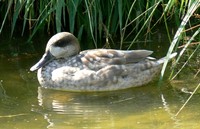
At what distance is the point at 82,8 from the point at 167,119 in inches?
97.3

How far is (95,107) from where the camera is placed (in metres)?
5.23

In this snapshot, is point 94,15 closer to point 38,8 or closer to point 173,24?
point 38,8

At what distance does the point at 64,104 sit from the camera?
5328mm

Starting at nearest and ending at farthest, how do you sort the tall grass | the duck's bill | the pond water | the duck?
1. the pond water
2. the duck
3. the duck's bill
4. the tall grass

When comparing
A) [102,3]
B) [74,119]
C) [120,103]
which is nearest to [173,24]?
[102,3]

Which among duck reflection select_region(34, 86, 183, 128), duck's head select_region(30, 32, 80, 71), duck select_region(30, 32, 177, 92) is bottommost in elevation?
duck reflection select_region(34, 86, 183, 128)

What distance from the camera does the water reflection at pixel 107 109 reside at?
4.79 m

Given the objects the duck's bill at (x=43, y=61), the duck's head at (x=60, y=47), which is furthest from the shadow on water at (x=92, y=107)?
the duck's head at (x=60, y=47)

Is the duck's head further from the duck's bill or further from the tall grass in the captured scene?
the tall grass

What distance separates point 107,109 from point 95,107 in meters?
0.12

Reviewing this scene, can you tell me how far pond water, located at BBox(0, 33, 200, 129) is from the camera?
4777 mm

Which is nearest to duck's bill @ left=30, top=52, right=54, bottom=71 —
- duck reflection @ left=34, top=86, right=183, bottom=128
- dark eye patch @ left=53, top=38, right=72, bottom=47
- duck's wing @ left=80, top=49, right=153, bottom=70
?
dark eye patch @ left=53, top=38, right=72, bottom=47

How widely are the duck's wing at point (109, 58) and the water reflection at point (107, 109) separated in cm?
29

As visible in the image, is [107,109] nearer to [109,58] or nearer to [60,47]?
[109,58]
